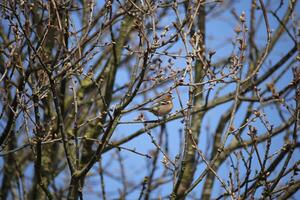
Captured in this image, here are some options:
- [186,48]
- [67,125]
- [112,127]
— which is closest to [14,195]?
[67,125]

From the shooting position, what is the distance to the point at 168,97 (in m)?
3.56

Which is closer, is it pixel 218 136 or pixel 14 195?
pixel 218 136

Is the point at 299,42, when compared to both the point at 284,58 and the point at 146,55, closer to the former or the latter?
the point at 284,58

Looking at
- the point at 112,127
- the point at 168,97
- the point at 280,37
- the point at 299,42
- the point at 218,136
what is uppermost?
the point at 280,37

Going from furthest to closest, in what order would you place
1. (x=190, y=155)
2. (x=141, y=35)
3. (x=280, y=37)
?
(x=280, y=37) → (x=190, y=155) → (x=141, y=35)

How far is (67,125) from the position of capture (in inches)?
238

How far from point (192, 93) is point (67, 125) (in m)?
3.12

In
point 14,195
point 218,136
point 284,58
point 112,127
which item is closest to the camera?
point 112,127

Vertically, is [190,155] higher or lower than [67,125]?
lower

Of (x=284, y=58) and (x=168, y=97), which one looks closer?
(x=168, y=97)

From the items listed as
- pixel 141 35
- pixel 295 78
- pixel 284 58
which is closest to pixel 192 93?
pixel 141 35

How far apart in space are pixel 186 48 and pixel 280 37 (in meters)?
3.75

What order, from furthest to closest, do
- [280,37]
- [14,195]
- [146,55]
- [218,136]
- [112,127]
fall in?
1. [14,195]
2. [280,37]
3. [218,136]
4. [112,127]
5. [146,55]

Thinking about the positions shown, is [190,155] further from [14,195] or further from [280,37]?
[14,195]
